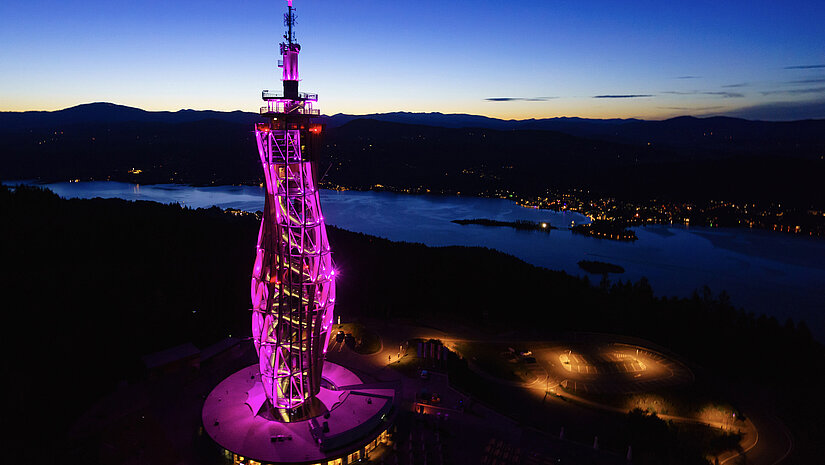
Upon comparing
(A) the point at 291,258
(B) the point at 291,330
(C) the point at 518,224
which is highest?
(A) the point at 291,258

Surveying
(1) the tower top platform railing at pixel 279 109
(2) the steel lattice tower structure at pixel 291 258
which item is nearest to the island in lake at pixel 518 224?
(2) the steel lattice tower structure at pixel 291 258

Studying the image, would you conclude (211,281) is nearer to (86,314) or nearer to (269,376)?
(86,314)

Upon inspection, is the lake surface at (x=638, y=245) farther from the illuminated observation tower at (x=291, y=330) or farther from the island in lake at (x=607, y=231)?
the illuminated observation tower at (x=291, y=330)

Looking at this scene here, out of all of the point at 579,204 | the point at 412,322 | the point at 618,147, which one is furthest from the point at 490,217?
the point at 618,147

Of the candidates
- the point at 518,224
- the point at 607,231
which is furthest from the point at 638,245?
the point at 518,224

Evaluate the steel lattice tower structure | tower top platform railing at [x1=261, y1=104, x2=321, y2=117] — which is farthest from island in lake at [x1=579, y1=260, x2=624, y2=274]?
tower top platform railing at [x1=261, y1=104, x2=321, y2=117]

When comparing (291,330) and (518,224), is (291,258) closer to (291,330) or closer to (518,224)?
(291,330)
